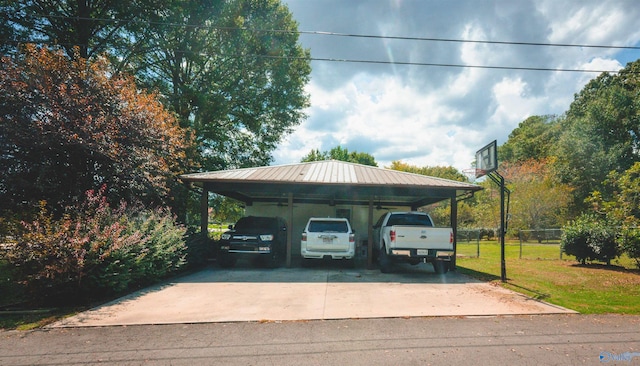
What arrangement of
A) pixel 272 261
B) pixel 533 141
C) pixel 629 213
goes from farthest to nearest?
pixel 533 141
pixel 629 213
pixel 272 261

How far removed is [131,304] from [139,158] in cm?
479

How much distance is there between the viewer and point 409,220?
1077 centimetres

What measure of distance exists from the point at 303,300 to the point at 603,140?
34142mm

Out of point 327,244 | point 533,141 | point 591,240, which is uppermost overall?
point 533,141

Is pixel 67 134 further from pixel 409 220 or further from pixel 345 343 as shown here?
pixel 409 220

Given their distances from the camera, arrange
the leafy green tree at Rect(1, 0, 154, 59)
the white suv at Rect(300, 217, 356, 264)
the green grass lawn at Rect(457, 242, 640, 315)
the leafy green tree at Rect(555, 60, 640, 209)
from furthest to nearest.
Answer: the leafy green tree at Rect(555, 60, 640, 209)
the leafy green tree at Rect(1, 0, 154, 59)
the white suv at Rect(300, 217, 356, 264)
the green grass lawn at Rect(457, 242, 640, 315)

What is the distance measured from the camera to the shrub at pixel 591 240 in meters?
11.8

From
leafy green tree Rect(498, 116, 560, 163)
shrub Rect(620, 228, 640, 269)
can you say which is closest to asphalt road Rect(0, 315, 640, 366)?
shrub Rect(620, 228, 640, 269)

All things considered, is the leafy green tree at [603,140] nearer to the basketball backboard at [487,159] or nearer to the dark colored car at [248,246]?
the basketball backboard at [487,159]

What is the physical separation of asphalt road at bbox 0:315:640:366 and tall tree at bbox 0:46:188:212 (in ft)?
16.1

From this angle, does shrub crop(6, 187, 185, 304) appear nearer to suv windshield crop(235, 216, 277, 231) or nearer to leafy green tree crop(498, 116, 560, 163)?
suv windshield crop(235, 216, 277, 231)

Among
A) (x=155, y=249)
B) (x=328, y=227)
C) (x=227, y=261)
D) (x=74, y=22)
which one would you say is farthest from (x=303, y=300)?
(x=74, y=22)

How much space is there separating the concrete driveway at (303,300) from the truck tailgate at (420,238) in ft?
3.28

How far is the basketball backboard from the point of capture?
9762 millimetres
